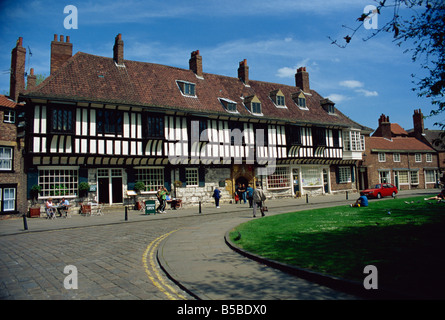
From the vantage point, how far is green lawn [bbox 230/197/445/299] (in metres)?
5.14

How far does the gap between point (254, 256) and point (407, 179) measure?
44.8 m

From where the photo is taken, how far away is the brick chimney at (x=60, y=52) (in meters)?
23.3

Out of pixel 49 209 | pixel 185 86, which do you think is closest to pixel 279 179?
pixel 185 86

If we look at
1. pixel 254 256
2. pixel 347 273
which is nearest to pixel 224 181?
pixel 254 256

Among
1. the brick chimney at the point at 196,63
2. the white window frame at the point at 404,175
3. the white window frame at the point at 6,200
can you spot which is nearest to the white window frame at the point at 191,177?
the brick chimney at the point at 196,63

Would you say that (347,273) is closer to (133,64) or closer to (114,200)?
(114,200)

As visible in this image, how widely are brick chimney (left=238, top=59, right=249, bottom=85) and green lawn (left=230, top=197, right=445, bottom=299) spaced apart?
24.1 m

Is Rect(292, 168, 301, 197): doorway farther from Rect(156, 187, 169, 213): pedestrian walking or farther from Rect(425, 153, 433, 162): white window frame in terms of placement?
Rect(425, 153, 433, 162): white window frame

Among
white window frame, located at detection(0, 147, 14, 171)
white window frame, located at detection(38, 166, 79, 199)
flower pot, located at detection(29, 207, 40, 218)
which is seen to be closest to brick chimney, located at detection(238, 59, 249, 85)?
white window frame, located at detection(38, 166, 79, 199)

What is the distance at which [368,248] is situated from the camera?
283 inches

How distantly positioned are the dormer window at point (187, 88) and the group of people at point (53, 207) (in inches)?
501

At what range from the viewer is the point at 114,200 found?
22.7 m

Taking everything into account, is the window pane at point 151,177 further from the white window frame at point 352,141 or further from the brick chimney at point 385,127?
the brick chimney at point 385,127

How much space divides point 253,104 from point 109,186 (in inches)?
589
